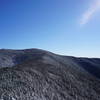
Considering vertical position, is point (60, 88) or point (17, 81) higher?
point (17, 81)

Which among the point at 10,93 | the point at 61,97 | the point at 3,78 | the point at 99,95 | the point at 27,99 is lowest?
the point at 99,95

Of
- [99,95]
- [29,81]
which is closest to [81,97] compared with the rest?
[99,95]

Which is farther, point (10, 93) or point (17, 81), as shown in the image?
point (17, 81)

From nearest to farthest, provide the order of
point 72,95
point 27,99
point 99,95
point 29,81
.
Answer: point 27,99 → point 29,81 → point 72,95 → point 99,95

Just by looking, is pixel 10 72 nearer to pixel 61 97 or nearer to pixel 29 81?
pixel 29 81

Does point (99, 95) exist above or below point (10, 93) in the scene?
below

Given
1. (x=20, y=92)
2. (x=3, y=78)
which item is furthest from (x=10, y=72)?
(x=20, y=92)

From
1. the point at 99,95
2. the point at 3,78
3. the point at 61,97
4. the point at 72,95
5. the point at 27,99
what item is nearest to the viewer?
the point at 27,99

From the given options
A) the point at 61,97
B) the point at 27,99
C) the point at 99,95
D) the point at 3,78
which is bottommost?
the point at 99,95

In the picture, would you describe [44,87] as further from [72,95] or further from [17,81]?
[72,95]
